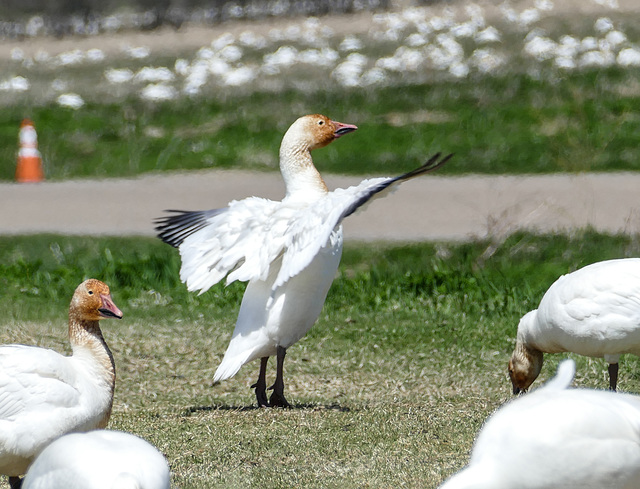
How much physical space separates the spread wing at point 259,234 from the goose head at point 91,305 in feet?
3.27

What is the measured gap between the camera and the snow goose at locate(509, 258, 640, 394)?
6004 millimetres

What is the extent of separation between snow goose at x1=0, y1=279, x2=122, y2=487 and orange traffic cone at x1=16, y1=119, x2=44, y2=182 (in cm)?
820

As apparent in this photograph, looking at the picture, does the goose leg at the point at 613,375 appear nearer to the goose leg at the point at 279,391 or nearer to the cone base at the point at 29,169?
the goose leg at the point at 279,391

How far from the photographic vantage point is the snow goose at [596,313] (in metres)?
6.00

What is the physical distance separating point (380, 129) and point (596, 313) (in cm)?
793

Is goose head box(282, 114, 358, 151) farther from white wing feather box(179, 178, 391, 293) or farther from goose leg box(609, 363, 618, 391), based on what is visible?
goose leg box(609, 363, 618, 391)

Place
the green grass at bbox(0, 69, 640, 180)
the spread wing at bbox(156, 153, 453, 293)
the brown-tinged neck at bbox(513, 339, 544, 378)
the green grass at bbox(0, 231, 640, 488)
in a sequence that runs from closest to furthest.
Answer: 1. the green grass at bbox(0, 231, 640, 488)
2. the spread wing at bbox(156, 153, 453, 293)
3. the brown-tinged neck at bbox(513, 339, 544, 378)
4. the green grass at bbox(0, 69, 640, 180)

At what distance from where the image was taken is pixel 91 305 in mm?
5320

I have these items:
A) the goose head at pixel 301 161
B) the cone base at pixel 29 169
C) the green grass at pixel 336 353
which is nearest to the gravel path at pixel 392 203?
the cone base at pixel 29 169

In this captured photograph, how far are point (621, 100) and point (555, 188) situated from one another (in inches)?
118

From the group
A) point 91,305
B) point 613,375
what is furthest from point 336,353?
point 91,305

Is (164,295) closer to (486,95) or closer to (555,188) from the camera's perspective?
(555,188)

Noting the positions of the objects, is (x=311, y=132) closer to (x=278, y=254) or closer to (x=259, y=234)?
(x=259, y=234)

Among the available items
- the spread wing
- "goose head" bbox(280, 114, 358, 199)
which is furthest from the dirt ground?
the spread wing
